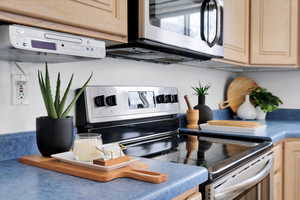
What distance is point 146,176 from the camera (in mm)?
809

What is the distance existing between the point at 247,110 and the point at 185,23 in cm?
139

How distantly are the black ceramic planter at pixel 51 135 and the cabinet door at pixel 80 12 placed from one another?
1.09 ft

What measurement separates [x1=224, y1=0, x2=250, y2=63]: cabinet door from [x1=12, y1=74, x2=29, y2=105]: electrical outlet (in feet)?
3.83

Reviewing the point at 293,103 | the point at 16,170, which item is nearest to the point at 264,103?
the point at 293,103

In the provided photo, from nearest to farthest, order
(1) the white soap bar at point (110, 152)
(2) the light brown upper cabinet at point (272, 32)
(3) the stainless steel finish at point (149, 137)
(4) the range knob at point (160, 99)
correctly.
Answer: (1) the white soap bar at point (110, 152) → (3) the stainless steel finish at point (149, 137) → (4) the range knob at point (160, 99) → (2) the light brown upper cabinet at point (272, 32)

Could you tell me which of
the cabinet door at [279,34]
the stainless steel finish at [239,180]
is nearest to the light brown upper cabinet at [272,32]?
the cabinet door at [279,34]

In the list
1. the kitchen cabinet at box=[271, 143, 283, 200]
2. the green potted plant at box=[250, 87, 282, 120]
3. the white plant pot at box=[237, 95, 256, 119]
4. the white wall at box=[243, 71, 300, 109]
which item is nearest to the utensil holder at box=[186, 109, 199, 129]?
the kitchen cabinet at box=[271, 143, 283, 200]

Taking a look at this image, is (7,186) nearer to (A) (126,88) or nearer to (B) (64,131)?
(B) (64,131)

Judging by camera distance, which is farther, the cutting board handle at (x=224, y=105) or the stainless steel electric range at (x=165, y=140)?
the cutting board handle at (x=224, y=105)

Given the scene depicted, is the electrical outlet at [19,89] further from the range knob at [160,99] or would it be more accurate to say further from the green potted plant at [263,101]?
the green potted plant at [263,101]

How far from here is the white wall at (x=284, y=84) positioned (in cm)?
260

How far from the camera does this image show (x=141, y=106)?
5.19ft

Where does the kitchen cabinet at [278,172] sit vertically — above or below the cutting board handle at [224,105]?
below

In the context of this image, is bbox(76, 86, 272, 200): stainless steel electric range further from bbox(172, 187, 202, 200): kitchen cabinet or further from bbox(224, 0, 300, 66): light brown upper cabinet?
bbox(224, 0, 300, 66): light brown upper cabinet
